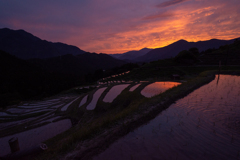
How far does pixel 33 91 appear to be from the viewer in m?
74.7

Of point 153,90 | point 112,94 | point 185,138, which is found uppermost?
point 153,90

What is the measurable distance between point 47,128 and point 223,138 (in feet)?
62.3

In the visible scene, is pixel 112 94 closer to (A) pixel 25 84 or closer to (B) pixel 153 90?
(B) pixel 153 90

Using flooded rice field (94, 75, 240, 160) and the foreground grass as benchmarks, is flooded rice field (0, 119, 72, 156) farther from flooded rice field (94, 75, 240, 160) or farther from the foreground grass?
flooded rice field (94, 75, 240, 160)

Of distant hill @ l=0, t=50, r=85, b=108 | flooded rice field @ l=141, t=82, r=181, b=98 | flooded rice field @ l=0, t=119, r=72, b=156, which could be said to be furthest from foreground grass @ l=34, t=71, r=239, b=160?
distant hill @ l=0, t=50, r=85, b=108

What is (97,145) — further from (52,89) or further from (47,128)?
(52,89)

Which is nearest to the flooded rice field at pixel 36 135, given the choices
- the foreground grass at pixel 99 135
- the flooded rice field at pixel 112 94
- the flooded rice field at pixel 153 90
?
the flooded rice field at pixel 112 94

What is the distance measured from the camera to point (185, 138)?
16.9ft

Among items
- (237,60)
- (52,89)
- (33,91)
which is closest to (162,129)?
(237,60)

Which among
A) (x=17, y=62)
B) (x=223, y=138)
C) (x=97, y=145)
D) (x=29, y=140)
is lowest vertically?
(x=29, y=140)

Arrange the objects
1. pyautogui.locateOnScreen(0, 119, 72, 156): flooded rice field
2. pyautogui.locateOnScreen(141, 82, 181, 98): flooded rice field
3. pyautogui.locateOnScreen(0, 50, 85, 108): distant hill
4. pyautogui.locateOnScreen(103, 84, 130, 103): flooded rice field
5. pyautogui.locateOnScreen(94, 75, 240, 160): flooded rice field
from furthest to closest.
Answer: pyautogui.locateOnScreen(0, 50, 85, 108): distant hill → pyautogui.locateOnScreen(103, 84, 130, 103): flooded rice field → pyautogui.locateOnScreen(141, 82, 181, 98): flooded rice field → pyautogui.locateOnScreen(0, 119, 72, 156): flooded rice field → pyautogui.locateOnScreen(94, 75, 240, 160): flooded rice field

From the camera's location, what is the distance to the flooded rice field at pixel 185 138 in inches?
170

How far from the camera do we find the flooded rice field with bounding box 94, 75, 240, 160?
431cm

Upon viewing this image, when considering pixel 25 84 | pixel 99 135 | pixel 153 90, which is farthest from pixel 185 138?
pixel 25 84
